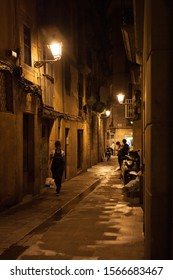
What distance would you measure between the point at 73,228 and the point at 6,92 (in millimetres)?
4204

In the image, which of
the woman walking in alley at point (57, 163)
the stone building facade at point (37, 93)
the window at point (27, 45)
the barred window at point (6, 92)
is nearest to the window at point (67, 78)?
the stone building facade at point (37, 93)

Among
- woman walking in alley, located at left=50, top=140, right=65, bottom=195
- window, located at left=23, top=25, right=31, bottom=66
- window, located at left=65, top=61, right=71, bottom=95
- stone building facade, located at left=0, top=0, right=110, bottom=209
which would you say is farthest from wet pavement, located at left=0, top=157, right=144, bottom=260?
window, located at left=65, top=61, right=71, bottom=95

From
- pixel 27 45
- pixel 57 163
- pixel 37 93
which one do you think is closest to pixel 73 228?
pixel 57 163

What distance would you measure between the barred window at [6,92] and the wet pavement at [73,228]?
2713 millimetres

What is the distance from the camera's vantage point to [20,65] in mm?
11125

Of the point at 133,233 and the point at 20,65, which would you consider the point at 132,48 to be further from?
the point at 133,233

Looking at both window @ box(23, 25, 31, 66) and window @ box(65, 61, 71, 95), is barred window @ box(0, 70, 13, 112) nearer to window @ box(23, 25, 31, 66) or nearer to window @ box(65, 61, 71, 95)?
window @ box(23, 25, 31, 66)

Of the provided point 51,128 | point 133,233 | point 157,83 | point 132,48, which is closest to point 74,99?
point 51,128

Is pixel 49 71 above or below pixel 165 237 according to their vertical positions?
above

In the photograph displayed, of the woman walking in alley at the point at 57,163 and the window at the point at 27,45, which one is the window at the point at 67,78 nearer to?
the window at the point at 27,45

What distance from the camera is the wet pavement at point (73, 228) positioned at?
6.42 metres

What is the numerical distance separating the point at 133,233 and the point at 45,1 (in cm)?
1008

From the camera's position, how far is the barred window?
10036mm

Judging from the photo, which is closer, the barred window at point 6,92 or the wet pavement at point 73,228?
the wet pavement at point 73,228
